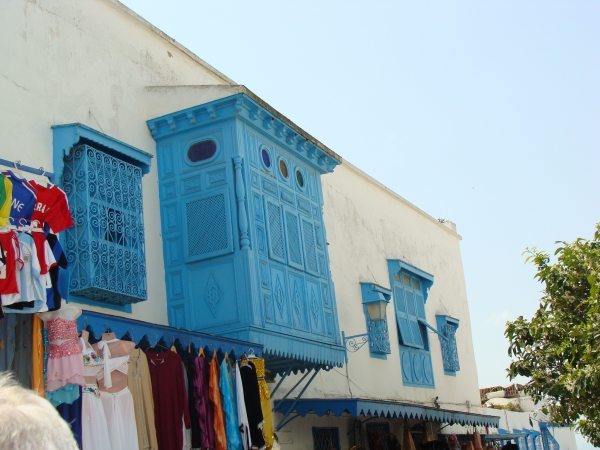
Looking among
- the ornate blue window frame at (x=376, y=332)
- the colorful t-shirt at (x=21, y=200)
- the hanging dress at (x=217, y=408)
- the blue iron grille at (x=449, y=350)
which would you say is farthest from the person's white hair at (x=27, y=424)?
the blue iron grille at (x=449, y=350)

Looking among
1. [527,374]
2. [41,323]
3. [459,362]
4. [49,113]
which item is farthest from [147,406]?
[459,362]

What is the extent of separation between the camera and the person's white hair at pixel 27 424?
5.94 feet

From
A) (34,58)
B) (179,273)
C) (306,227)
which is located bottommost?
(179,273)

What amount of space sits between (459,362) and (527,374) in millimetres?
6919

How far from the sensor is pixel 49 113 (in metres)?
8.26

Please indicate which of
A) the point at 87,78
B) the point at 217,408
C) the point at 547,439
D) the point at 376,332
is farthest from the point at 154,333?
the point at 547,439

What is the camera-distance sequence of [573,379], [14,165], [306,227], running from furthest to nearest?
1. [306,227]
2. [573,379]
3. [14,165]

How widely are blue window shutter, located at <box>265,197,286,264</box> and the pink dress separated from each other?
3644 millimetres

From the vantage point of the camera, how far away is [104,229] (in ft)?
26.2

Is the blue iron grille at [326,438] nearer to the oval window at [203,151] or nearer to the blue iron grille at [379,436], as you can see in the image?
the blue iron grille at [379,436]

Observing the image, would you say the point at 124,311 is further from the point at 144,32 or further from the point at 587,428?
the point at 587,428

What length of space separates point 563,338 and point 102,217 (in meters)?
6.50

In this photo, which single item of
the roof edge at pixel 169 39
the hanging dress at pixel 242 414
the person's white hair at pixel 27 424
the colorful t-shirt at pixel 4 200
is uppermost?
the roof edge at pixel 169 39

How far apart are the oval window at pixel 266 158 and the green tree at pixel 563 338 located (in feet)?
13.4
